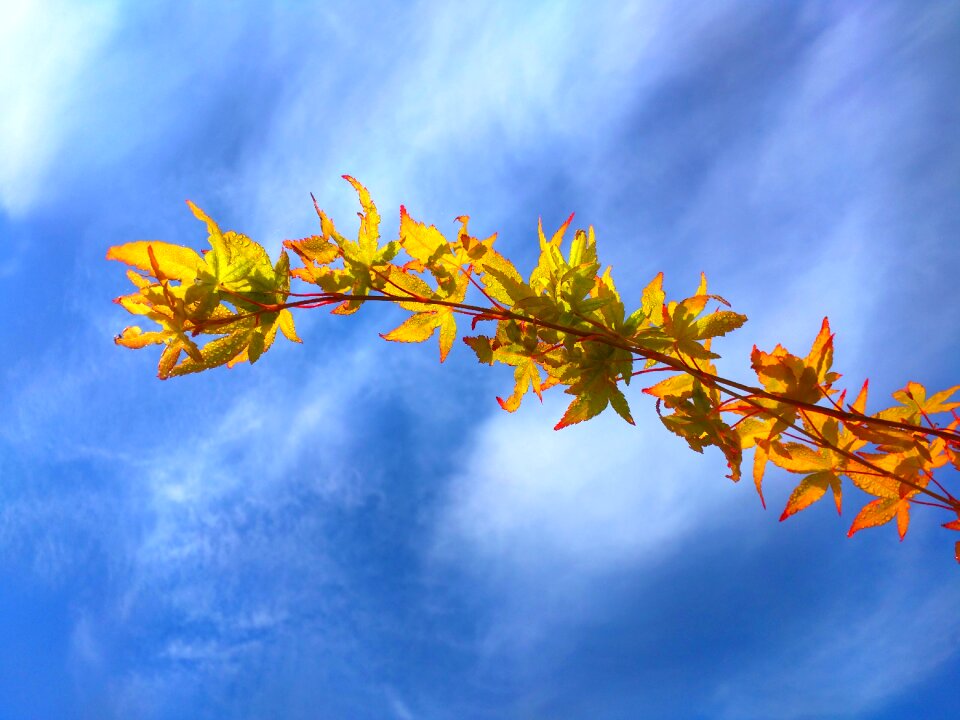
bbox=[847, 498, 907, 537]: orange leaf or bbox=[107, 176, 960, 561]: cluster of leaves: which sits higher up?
bbox=[107, 176, 960, 561]: cluster of leaves

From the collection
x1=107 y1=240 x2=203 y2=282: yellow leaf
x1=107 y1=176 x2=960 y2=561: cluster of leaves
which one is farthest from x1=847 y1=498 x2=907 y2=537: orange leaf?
x1=107 y1=240 x2=203 y2=282: yellow leaf

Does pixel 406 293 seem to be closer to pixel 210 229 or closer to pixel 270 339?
pixel 270 339

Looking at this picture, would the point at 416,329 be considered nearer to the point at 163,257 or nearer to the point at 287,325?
the point at 287,325

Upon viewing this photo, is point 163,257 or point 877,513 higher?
point 163,257

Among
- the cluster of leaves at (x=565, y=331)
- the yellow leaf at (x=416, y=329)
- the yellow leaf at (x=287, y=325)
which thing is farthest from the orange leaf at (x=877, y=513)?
the yellow leaf at (x=287, y=325)

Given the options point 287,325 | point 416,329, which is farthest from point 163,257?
point 416,329

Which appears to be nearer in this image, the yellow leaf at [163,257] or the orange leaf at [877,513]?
the yellow leaf at [163,257]

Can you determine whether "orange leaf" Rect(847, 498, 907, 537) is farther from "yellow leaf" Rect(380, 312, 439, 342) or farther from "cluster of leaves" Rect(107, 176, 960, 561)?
"yellow leaf" Rect(380, 312, 439, 342)

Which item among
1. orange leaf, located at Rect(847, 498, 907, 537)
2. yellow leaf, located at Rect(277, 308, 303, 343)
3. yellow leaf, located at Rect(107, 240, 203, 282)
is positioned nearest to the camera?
yellow leaf, located at Rect(107, 240, 203, 282)

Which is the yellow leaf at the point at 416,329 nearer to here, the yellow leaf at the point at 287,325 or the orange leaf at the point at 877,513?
the yellow leaf at the point at 287,325
